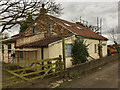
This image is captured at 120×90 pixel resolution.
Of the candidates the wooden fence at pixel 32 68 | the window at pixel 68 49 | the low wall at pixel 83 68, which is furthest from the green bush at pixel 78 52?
the wooden fence at pixel 32 68

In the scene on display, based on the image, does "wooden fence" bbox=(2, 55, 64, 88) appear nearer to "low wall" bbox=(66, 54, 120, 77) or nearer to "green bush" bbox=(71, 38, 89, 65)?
"low wall" bbox=(66, 54, 120, 77)

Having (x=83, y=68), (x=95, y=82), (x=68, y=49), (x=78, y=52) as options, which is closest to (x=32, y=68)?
(x=95, y=82)

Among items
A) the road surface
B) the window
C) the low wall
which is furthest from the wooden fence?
the window

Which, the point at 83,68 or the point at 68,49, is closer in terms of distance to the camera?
the point at 83,68

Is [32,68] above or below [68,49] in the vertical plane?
below

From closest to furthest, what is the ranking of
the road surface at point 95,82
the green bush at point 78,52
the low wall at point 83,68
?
the road surface at point 95,82 → the low wall at point 83,68 → the green bush at point 78,52

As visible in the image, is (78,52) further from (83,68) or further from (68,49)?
(83,68)

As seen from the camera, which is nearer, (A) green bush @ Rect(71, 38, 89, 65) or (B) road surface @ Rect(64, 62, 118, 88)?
(B) road surface @ Rect(64, 62, 118, 88)

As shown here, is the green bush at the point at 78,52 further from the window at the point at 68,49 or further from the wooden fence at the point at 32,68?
the wooden fence at the point at 32,68

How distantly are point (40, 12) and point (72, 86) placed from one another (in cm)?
558

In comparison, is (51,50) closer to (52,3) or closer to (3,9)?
(52,3)

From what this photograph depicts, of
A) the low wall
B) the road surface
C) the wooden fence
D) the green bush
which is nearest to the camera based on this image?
the wooden fence

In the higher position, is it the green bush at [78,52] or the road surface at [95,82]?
the green bush at [78,52]

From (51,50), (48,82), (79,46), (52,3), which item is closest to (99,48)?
(79,46)
